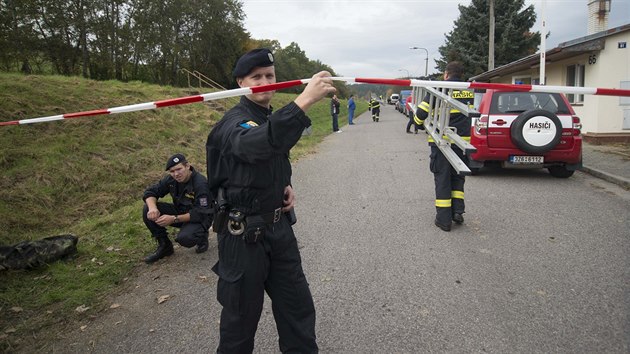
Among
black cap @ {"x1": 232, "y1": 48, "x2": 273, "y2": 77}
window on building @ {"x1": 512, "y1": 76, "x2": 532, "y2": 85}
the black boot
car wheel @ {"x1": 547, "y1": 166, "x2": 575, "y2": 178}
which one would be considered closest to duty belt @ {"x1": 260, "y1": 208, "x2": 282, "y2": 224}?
black cap @ {"x1": 232, "y1": 48, "x2": 273, "y2": 77}

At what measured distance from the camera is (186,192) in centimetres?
475

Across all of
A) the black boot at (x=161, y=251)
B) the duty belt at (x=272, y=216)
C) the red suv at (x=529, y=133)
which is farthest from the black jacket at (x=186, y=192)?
the red suv at (x=529, y=133)

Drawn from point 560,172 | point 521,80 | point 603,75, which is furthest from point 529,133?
point 521,80

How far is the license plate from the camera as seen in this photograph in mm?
7472

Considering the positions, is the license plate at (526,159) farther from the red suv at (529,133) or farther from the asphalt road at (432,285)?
the asphalt road at (432,285)

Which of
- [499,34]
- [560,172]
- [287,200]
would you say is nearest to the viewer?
[287,200]


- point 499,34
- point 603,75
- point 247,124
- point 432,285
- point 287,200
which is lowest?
point 432,285

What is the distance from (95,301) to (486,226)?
4474mm

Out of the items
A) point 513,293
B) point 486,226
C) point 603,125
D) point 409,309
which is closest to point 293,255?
point 409,309

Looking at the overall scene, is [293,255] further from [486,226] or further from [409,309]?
[486,226]

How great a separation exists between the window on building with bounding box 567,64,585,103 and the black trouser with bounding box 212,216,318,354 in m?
13.9

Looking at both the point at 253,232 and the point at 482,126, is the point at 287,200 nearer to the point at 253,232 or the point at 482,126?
the point at 253,232

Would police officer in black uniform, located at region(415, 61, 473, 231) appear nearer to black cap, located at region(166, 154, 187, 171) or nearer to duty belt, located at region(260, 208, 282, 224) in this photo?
black cap, located at region(166, 154, 187, 171)

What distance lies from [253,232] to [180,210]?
2898mm
